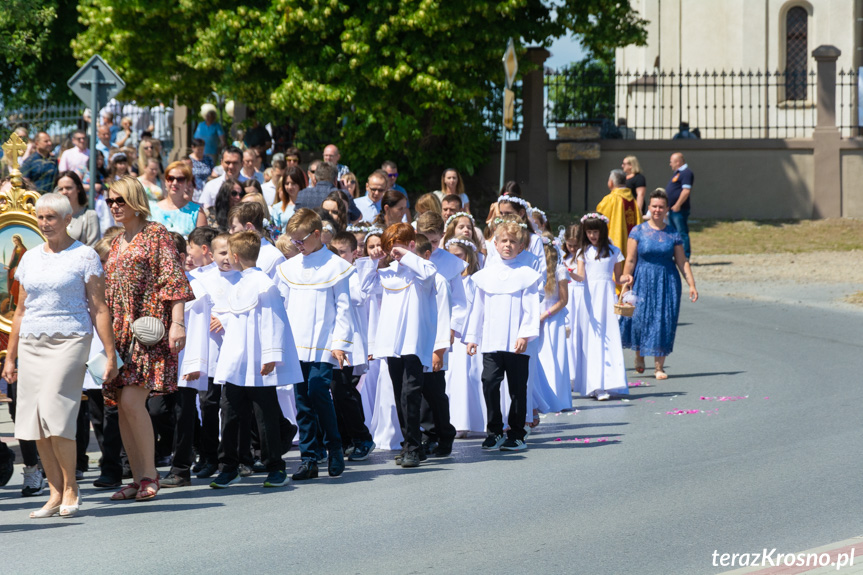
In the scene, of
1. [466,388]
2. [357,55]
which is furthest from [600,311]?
[357,55]

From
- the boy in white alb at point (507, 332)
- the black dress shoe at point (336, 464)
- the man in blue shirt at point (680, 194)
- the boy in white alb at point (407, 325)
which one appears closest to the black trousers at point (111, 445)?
the black dress shoe at point (336, 464)

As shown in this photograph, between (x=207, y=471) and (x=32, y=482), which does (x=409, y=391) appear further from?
(x=32, y=482)

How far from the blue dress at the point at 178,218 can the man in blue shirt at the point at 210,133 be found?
11560 millimetres

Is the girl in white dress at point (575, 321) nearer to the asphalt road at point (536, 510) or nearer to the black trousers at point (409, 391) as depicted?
the asphalt road at point (536, 510)

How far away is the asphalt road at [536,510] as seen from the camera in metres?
6.36

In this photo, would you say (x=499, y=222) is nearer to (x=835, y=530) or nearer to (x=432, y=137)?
(x=835, y=530)

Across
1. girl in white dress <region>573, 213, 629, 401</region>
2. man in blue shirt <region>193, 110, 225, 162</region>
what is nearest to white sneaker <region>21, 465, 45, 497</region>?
girl in white dress <region>573, 213, 629, 401</region>

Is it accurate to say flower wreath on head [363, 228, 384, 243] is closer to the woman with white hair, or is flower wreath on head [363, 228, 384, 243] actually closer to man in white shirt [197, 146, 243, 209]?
the woman with white hair

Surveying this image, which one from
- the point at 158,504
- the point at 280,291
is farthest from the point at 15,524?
the point at 280,291

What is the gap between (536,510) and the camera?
7391 millimetres

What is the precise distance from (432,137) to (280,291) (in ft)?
65.8

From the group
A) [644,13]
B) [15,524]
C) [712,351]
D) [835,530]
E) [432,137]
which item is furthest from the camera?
[644,13]

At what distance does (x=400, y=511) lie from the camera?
24.4 feet

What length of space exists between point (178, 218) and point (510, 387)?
137 inches
